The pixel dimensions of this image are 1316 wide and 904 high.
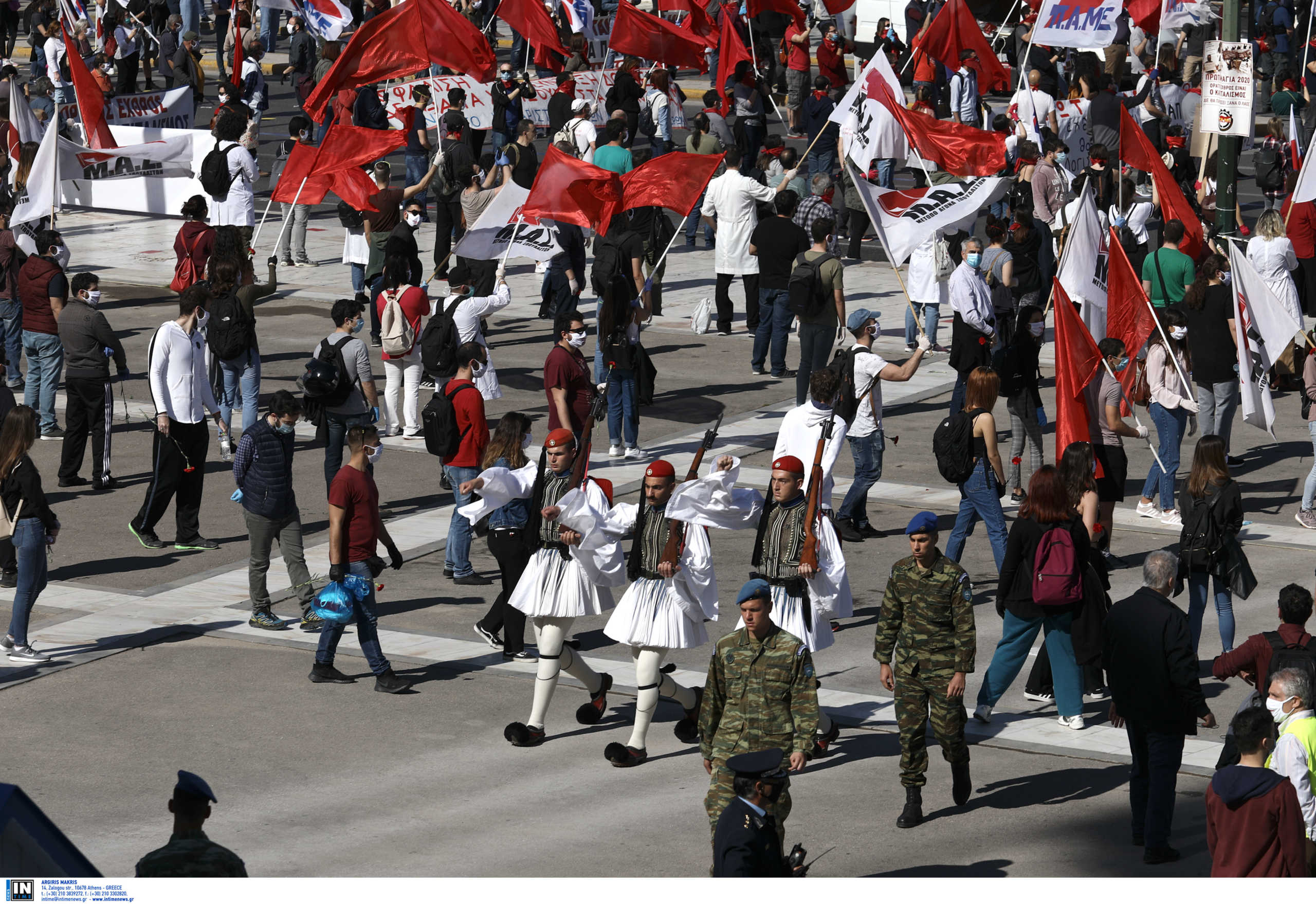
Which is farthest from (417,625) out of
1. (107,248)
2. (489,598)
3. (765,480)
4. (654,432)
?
(107,248)

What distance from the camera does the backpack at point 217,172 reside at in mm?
22266

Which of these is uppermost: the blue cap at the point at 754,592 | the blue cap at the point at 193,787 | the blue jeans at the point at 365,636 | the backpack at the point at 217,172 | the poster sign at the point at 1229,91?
the poster sign at the point at 1229,91

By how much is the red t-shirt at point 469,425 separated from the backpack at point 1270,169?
16151 millimetres

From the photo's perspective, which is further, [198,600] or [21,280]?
[21,280]

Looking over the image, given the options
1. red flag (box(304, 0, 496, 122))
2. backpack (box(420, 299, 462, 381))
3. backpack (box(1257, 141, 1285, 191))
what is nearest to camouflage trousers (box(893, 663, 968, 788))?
backpack (box(420, 299, 462, 381))

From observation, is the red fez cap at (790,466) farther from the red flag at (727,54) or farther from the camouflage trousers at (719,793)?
the red flag at (727,54)

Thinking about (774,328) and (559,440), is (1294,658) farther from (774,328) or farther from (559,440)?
(774,328)

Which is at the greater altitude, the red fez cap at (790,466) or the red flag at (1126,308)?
the red flag at (1126,308)

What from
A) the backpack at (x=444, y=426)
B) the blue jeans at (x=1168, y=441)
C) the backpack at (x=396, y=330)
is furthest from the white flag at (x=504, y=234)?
the blue jeans at (x=1168, y=441)

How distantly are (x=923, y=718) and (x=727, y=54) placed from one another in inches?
794

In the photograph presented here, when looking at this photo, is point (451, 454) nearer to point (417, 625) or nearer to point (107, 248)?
point (417, 625)

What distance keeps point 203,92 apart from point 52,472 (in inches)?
1054

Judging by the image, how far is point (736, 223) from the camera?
21.1m

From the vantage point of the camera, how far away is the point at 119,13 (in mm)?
41062
